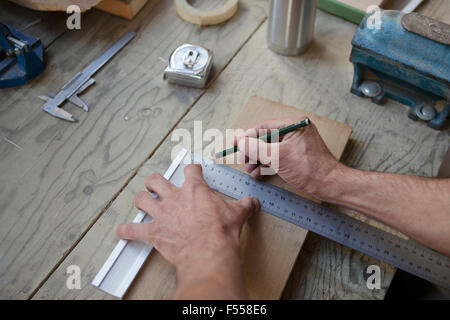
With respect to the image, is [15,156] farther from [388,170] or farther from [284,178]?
[388,170]

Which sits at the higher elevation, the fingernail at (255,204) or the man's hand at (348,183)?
the man's hand at (348,183)

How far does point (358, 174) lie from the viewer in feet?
3.69

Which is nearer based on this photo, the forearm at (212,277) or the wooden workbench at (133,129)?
the forearm at (212,277)

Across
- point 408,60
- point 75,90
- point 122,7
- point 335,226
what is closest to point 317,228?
point 335,226

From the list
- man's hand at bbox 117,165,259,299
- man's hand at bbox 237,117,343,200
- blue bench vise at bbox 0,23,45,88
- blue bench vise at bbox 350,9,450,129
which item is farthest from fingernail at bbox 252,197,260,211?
blue bench vise at bbox 0,23,45,88

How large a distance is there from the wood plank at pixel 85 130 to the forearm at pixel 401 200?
57cm

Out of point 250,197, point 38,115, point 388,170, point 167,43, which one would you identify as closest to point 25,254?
point 38,115

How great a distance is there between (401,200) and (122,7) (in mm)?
1184

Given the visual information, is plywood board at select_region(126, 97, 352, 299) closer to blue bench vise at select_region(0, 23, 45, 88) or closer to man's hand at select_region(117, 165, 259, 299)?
man's hand at select_region(117, 165, 259, 299)

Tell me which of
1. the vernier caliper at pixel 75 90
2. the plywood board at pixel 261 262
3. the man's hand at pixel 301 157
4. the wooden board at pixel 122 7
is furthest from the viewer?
the wooden board at pixel 122 7

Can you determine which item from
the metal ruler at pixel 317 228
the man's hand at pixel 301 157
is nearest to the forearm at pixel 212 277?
the metal ruler at pixel 317 228

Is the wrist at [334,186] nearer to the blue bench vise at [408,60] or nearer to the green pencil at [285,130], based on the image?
the green pencil at [285,130]

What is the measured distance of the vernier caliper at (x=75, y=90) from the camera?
1.33 meters

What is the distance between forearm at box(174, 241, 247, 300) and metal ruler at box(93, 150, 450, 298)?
0.51ft
